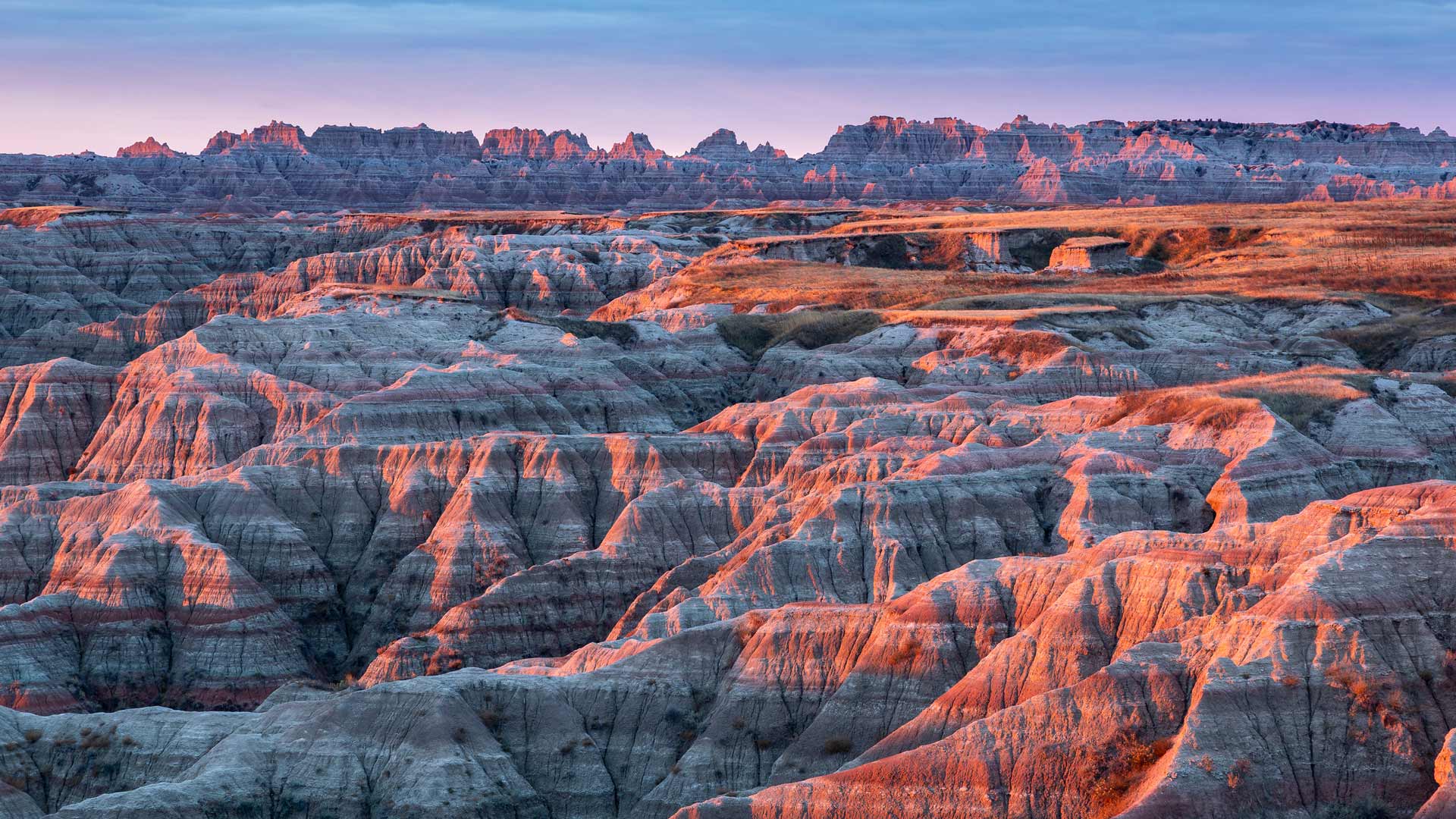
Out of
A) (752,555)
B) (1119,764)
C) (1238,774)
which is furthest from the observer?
(752,555)

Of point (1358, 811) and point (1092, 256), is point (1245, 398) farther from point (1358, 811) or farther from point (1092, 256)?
point (1092, 256)

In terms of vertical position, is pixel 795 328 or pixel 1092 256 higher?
pixel 795 328

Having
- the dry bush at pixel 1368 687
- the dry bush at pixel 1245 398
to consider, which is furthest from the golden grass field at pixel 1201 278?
the dry bush at pixel 1368 687

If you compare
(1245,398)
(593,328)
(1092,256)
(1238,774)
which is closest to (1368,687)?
(1238,774)

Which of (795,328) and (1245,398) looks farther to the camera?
(795,328)

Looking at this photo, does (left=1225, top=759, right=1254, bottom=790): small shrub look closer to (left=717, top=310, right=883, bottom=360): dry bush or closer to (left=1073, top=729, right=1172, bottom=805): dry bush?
(left=1073, top=729, right=1172, bottom=805): dry bush

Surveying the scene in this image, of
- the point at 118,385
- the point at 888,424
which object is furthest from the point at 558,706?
the point at 118,385

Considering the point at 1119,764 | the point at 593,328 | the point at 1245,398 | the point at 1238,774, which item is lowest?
the point at 593,328

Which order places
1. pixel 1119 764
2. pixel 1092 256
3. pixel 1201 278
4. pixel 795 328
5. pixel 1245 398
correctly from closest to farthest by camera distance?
pixel 1119 764
pixel 1245 398
pixel 795 328
pixel 1201 278
pixel 1092 256
